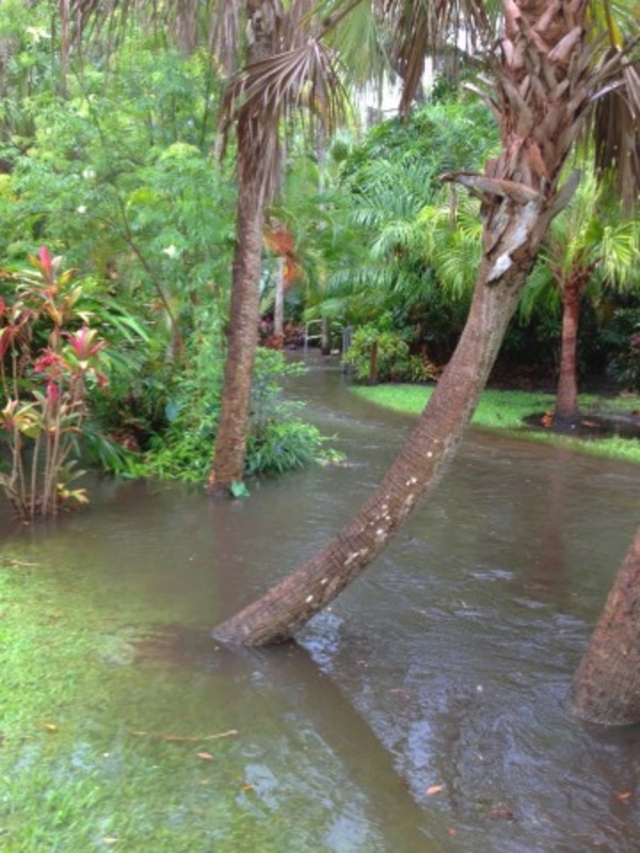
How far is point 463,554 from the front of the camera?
7133 millimetres

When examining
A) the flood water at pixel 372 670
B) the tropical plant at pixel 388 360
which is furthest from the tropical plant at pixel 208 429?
the tropical plant at pixel 388 360

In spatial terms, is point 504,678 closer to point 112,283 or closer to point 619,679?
point 619,679

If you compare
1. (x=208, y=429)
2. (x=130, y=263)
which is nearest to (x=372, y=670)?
(x=208, y=429)

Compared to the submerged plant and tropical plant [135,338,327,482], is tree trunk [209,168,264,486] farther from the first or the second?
the submerged plant

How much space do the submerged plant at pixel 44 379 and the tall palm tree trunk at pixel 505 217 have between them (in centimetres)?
319

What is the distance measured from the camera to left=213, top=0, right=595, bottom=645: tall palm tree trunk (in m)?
4.27

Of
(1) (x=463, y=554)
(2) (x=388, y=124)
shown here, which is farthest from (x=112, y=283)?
(2) (x=388, y=124)

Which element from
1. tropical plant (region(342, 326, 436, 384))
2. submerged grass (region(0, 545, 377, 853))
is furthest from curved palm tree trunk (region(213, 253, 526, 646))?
tropical plant (region(342, 326, 436, 384))

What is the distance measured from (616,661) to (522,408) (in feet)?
37.1

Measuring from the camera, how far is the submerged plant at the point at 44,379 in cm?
707

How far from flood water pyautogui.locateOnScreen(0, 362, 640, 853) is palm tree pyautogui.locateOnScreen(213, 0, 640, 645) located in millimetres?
645

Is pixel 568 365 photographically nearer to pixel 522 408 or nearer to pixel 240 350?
pixel 522 408

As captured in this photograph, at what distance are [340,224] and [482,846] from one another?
12.5m

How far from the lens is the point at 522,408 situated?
15.2 meters
